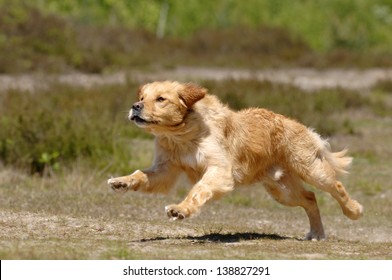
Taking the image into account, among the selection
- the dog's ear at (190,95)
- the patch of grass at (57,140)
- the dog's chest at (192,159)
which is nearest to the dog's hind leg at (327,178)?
the dog's chest at (192,159)

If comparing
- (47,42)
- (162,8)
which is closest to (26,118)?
(47,42)

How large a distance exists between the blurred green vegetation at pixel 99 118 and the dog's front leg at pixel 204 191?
19.2 feet

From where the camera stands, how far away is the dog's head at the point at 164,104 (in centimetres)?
989

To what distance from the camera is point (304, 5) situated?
→ 2525 inches

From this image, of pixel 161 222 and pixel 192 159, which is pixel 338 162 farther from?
pixel 192 159

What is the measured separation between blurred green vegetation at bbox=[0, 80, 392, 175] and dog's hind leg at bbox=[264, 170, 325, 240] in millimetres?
4829

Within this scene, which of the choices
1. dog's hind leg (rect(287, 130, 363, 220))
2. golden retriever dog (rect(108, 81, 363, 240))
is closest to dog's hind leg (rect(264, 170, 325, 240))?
golden retriever dog (rect(108, 81, 363, 240))

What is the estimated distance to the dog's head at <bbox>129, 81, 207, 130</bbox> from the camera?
9891 mm

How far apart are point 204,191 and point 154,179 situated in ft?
2.23

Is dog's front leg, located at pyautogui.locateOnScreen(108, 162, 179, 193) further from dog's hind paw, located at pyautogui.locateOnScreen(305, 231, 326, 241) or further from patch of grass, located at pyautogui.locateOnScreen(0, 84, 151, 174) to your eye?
patch of grass, located at pyautogui.locateOnScreen(0, 84, 151, 174)

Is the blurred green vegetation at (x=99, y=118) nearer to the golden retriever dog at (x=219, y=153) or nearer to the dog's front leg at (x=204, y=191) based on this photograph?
the golden retriever dog at (x=219, y=153)

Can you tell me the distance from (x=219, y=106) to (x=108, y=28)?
3395 centimetres

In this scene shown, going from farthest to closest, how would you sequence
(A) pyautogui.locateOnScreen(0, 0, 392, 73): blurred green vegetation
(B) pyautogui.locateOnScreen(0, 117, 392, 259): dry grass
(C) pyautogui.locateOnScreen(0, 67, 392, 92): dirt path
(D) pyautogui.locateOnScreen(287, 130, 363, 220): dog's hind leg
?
(A) pyautogui.locateOnScreen(0, 0, 392, 73): blurred green vegetation < (C) pyautogui.locateOnScreen(0, 67, 392, 92): dirt path < (D) pyautogui.locateOnScreen(287, 130, 363, 220): dog's hind leg < (B) pyautogui.locateOnScreen(0, 117, 392, 259): dry grass

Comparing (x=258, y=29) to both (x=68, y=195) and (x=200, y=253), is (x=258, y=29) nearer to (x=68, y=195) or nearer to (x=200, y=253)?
(x=68, y=195)
